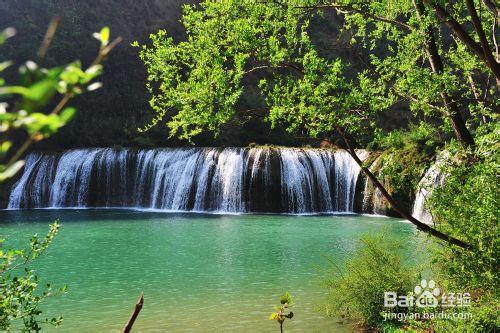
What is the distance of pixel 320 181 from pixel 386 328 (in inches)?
881

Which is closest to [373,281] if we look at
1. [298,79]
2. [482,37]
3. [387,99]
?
[387,99]

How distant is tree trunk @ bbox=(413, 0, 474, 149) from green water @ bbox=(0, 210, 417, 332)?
2287 mm

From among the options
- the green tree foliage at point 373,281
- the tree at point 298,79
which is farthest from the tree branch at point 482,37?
the green tree foliage at point 373,281

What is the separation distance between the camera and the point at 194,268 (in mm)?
13984

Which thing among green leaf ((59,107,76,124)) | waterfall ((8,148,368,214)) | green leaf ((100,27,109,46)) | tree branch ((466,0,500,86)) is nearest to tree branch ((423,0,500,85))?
tree branch ((466,0,500,86))

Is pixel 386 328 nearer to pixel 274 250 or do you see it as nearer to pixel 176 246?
pixel 274 250

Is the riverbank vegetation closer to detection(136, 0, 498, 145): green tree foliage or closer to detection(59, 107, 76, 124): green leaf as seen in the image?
detection(136, 0, 498, 145): green tree foliage

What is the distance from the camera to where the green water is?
9.55 metres

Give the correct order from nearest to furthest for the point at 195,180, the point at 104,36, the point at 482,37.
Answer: the point at 104,36, the point at 482,37, the point at 195,180

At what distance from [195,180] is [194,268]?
1760 centimetres

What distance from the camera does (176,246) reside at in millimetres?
17547

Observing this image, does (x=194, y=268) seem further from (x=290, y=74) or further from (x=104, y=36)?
(x=104, y=36)

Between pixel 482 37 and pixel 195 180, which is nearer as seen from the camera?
pixel 482 37

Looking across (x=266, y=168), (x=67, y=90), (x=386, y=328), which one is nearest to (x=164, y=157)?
(x=266, y=168)
